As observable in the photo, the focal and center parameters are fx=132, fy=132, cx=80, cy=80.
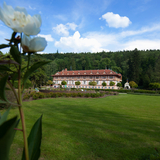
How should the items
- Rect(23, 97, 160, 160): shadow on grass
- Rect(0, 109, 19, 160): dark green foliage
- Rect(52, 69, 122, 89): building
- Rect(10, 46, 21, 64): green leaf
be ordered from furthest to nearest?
Rect(52, 69, 122, 89): building
Rect(23, 97, 160, 160): shadow on grass
Rect(10, 46, 21, 64): green leaf
Rect(0, 109, 19, 160): dark green foliage

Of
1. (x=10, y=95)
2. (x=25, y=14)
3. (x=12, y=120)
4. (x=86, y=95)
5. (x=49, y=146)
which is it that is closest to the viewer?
(x=12, y=120)

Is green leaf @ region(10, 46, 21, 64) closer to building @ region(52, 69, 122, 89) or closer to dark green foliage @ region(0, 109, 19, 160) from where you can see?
dark green foliage @ region(0, 109, 19, 160)

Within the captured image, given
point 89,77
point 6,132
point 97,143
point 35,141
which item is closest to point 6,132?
point 6,132

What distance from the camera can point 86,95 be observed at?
2123 cm

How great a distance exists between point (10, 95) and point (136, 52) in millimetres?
58932

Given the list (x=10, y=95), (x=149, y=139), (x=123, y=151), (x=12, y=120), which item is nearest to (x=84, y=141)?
(x=123, y=151)

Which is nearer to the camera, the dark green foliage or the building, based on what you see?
the dark green foliage

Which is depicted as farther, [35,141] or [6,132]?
[35,141]

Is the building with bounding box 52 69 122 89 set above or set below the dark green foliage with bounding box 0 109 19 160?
above

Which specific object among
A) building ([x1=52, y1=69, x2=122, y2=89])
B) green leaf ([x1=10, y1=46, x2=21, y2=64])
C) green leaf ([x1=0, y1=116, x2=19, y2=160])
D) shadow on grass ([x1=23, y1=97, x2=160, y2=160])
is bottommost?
shadow on grass ([x1=23, y1=97, x2=160, y2=160])

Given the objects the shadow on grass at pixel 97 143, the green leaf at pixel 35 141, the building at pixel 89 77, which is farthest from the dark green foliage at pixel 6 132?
the building at pixel 89 77

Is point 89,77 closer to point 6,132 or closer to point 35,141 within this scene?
point 35,141

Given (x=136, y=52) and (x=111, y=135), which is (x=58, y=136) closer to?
(x=111, y=135)

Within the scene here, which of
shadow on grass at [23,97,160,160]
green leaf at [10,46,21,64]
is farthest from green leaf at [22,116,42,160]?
shadow on grass at [23,97,160,160]
